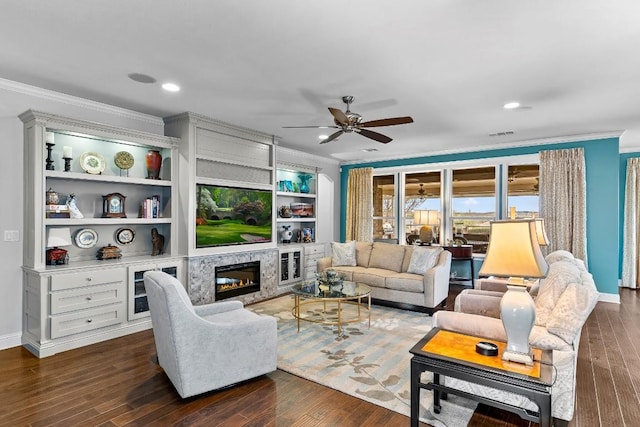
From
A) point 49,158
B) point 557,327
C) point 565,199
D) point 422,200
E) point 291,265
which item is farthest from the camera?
point 422,200

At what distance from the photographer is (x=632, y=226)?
22.3 feet

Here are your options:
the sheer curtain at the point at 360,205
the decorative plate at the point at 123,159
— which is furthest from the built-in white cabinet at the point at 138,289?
the sheer curtain at the point at 360,205

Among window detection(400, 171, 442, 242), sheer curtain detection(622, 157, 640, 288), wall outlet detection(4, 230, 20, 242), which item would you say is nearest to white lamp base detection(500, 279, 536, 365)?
wall outlet detection(4, 230, 20, 242)

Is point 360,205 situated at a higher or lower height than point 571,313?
higher

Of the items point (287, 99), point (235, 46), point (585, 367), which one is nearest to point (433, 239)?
point (585, 367)

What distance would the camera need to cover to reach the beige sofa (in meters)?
4.89

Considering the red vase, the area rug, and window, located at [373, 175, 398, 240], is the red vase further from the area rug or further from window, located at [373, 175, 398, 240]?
window, located at [373, 175, 398, 240]

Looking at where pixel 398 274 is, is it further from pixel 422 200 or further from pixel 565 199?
pixel 565 199

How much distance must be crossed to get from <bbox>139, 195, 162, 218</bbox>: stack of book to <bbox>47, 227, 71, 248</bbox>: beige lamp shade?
856 mm

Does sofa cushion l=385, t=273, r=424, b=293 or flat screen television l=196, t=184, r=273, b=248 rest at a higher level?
flat screen television l=196, t=184, r=273, b=248

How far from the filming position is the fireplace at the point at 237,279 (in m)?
5.00

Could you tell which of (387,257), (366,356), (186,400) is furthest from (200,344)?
(387,257)

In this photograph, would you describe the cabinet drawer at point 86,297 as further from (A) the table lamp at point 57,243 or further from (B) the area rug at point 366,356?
(B) the area rug at point 366,356

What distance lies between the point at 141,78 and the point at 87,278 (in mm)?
2121
